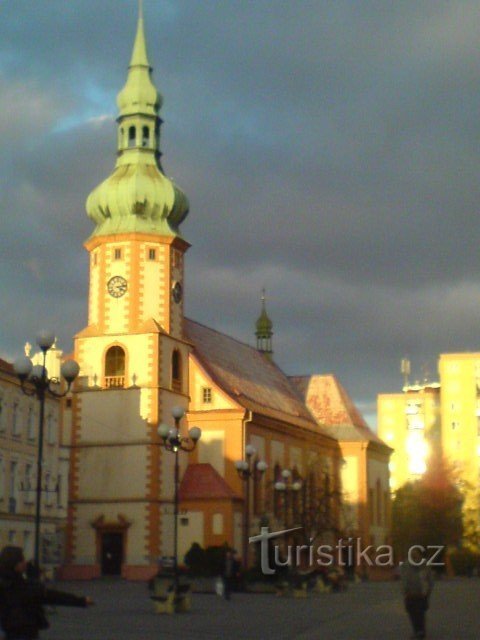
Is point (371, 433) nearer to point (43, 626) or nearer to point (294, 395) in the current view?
point (294, 395)

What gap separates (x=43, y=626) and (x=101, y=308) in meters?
57.4

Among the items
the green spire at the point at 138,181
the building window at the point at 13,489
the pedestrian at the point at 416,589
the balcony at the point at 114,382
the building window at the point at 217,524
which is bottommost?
the pedestrian at the point at 416,589

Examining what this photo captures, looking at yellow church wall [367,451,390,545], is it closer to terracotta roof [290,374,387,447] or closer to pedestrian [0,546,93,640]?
terracotta roof [290,374,387,447]

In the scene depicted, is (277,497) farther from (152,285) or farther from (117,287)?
(117,287)

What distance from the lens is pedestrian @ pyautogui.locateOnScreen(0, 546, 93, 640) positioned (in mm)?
11828

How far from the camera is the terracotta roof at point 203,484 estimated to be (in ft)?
223

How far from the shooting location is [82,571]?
66625mm

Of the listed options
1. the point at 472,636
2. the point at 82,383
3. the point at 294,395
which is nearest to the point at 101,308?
the point at 82,383

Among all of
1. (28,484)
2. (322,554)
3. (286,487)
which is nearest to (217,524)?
(286,487)

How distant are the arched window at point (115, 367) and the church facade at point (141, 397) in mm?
59

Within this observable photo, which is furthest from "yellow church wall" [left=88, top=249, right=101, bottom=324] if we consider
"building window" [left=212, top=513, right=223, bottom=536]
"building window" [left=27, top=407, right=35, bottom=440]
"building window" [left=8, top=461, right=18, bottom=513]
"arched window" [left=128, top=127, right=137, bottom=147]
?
"building window" [left=212, top=513, right=223, bottom=536]

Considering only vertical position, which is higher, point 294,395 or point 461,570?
A: point 294,395

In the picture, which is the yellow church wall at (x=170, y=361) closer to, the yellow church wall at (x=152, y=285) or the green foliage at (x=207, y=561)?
the yellow church wall at (x=152, y=285)

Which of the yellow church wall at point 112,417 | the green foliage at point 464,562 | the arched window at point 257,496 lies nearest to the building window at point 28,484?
the yellow church wall at point 112,417
